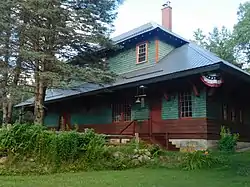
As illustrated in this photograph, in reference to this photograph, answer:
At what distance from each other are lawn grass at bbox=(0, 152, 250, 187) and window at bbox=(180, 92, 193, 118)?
4.92 metres

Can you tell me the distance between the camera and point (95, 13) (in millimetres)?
15656

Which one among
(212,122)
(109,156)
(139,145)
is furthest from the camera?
(212,122)

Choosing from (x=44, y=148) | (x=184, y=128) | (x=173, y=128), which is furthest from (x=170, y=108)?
(x=44, y=148)

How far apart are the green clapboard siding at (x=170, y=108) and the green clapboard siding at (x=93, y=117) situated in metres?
4.36

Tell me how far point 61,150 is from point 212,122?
23.6 ft

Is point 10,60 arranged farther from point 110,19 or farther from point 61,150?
point 61,150

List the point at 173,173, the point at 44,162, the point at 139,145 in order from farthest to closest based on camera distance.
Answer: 1. the point at 139,145
2. the point at 44,162
3. the point at 173,173

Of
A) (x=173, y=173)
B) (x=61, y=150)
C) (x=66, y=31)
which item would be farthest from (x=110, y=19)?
(x=173, y=173)

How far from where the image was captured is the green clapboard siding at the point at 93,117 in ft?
65.4

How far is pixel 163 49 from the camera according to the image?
18.5m

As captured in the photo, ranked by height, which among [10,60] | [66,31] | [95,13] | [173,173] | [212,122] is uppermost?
[95,13]

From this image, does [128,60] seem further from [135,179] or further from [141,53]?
[135,179]

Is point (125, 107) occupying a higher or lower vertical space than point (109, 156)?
higher

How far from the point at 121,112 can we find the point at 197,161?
8642mm
